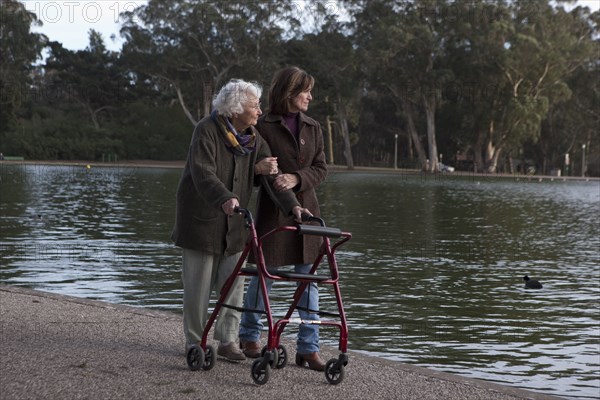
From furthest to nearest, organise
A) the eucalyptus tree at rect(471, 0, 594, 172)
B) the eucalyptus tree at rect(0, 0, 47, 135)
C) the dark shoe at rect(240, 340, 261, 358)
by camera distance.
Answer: the eucalyptus tree at rect(0, 0, 47, 135) → the eucalyptus tree at rect(471, 0, 594, 172) → the dark shoe at rect(240, 340, 261, 358)

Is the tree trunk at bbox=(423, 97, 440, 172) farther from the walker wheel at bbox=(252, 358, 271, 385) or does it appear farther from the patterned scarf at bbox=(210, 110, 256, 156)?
the walker wheel at bbox=(252, 358, 271, 385)

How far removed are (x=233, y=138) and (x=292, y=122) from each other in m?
0.49

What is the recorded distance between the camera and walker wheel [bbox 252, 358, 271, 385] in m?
5.50

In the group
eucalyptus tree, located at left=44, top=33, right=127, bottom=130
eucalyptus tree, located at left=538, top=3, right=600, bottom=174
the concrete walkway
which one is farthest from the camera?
eucalyptus tree, located at left=44, top=33, right=127, bottom=130

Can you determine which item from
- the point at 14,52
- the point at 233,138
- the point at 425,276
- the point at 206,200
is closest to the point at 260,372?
the point at 206,200

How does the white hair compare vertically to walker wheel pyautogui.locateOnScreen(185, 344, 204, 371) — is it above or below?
above

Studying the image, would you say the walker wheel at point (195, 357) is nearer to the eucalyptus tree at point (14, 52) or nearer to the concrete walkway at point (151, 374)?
the concrete walkway at point (151, 374)

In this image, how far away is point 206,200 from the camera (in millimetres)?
5816

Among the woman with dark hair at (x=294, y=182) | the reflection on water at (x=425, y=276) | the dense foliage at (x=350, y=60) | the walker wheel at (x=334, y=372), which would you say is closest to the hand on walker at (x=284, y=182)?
the woman with dark hair at (x=294, y=182)

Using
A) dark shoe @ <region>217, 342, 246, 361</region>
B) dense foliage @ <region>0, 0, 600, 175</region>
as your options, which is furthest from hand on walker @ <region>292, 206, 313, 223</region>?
dense foliage @ <region>0, 0, 600, 175</region>

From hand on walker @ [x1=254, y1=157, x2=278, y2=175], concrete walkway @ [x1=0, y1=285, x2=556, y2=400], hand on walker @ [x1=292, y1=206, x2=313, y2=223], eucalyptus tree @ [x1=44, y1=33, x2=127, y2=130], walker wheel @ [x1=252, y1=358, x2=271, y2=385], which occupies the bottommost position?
concrete walkway @ [x1=0, y1=285, x2=556, y2=400]

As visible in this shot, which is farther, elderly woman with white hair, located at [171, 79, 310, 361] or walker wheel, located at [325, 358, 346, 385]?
elderly woman with white hair, located at [171, 79, 310, 361]

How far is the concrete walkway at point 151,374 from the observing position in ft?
17.4

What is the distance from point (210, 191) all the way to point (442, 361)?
157 inches
